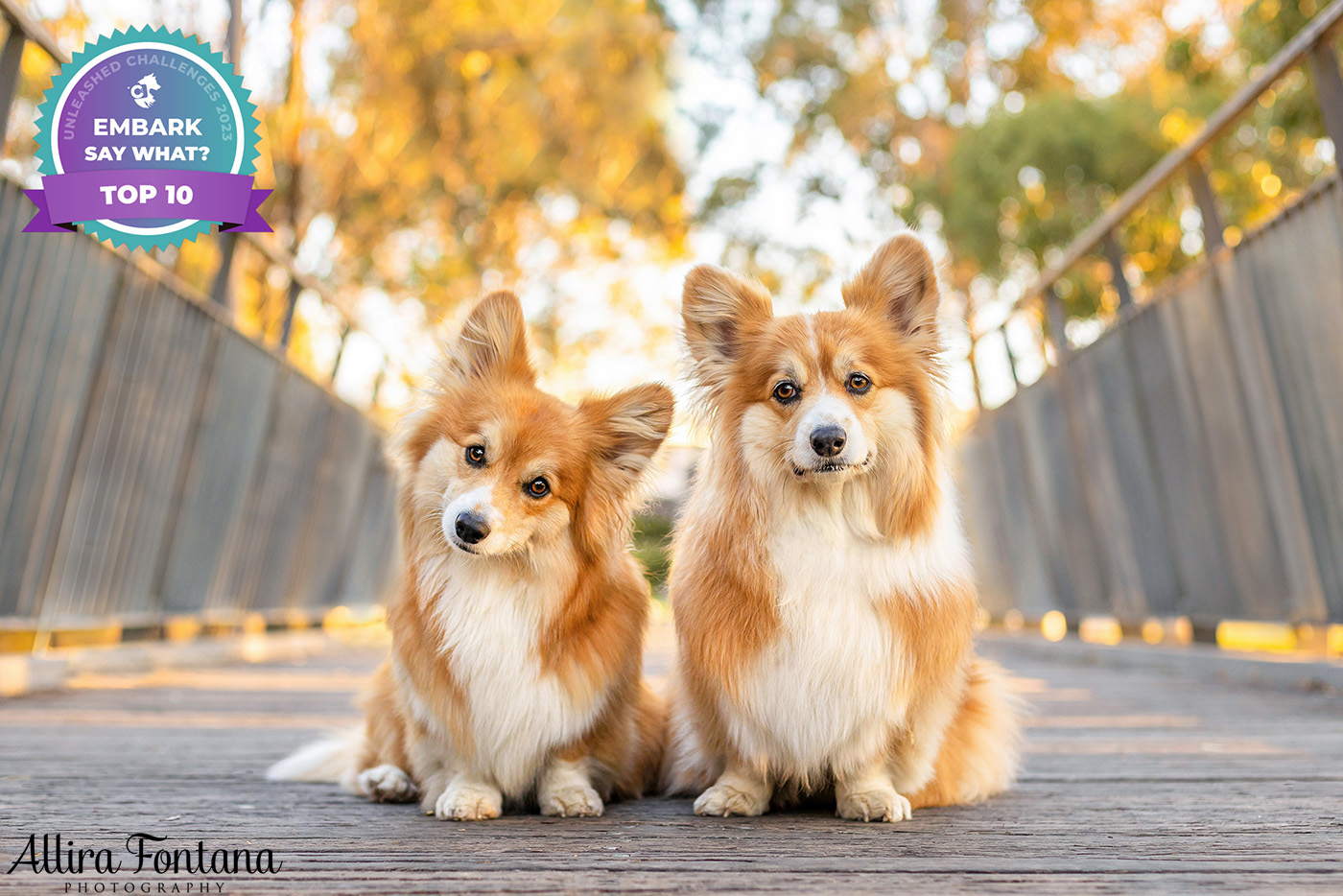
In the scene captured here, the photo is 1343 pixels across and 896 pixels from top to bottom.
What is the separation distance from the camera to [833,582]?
9.00 feet

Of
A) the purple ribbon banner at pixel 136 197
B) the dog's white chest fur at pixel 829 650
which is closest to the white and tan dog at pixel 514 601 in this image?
the dog's white chest fur at pixel 829 650

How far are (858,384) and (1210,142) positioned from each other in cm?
337

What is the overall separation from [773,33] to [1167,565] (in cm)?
1693

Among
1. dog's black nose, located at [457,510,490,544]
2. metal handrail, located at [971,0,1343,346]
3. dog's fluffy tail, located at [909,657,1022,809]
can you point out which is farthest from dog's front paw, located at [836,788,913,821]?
metal handrail, located at [971,0,1343,346]

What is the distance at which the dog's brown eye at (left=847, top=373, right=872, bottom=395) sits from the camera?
2873 millimetres

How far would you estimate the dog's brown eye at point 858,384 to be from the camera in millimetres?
2873

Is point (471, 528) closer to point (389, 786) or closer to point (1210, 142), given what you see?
point (389, 786)

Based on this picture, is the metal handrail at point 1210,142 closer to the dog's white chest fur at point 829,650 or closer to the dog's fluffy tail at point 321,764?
the dog's white chest fur at point 829,650

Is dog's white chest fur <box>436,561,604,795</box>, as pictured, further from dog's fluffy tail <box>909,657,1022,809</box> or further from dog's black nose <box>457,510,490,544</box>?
dog's fluffy tail <box>909,657,1022,809</box>

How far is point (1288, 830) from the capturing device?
2357 millimetres

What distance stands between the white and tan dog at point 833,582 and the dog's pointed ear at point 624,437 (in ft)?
0.70

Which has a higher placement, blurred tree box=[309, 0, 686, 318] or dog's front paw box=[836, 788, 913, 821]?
blurred tree box=[309, 0, 686, 318]

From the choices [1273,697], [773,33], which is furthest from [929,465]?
[773,33]

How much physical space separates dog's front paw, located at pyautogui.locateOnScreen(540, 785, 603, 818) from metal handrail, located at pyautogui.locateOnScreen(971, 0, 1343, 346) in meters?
3.65
